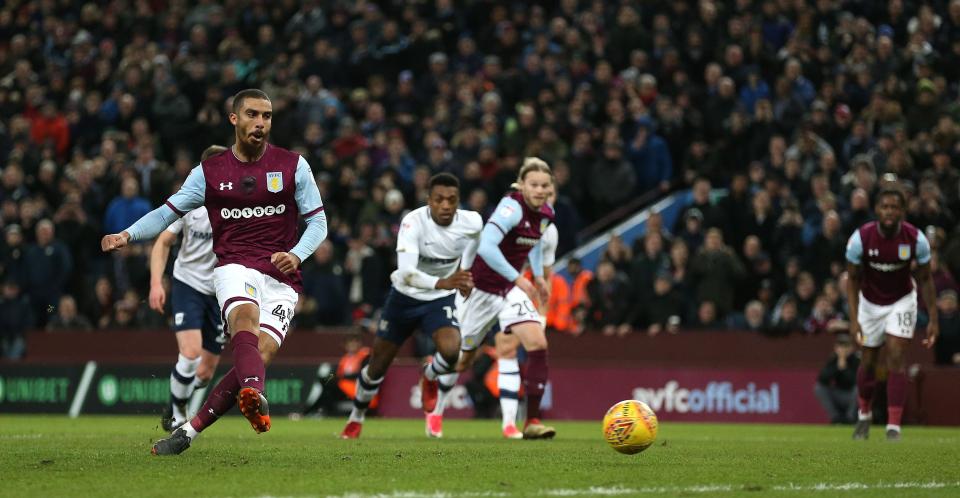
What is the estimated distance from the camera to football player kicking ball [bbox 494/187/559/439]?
42.8 ft

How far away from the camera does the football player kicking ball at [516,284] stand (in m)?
12.8

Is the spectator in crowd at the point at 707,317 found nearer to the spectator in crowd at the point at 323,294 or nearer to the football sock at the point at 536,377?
the spectator in crowd at the point at 323,294

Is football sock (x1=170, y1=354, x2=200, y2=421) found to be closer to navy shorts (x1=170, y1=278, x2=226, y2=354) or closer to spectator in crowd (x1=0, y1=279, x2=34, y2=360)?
navy shorts (x1=170, y1=278, x2=226, y2=354)

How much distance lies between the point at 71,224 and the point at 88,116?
3809 mm

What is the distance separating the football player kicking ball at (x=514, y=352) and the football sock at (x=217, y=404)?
4059 mm

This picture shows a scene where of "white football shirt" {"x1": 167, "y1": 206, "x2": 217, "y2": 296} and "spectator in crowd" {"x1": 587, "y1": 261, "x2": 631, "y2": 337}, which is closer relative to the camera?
"white football shirt" {"x1": 167, "y1": 206, "x2": 217, "y2": 296}

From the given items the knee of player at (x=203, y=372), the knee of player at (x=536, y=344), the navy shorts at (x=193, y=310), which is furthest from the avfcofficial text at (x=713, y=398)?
the navy shorts at (x=193, y=310)

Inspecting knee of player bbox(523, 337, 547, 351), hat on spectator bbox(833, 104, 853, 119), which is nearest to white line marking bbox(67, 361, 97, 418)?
knee of player bbox(523, 337, 547, 351)

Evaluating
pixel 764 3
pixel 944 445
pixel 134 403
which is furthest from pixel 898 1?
pixel 134 403

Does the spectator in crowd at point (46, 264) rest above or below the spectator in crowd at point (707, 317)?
above

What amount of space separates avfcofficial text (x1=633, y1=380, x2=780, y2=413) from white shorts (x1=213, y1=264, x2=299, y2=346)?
1026 cm

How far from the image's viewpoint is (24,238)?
899 inches

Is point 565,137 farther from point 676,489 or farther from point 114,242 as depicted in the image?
point 676,489

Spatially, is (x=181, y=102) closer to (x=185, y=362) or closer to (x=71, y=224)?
(x=71, y=224)
